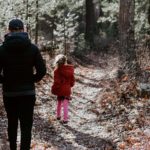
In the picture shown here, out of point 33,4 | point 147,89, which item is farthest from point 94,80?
point 147,89

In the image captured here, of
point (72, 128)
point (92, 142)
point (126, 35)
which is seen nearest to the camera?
point (92, 142)

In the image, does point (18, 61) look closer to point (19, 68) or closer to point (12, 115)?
point (19, 68)

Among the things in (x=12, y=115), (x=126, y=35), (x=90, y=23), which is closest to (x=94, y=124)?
(x=12, y=115)

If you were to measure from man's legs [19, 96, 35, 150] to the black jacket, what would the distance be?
109 millimetres

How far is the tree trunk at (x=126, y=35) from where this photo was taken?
49.0 feet

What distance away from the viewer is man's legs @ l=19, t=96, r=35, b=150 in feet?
23.2

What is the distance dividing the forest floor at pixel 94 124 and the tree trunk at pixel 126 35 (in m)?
0.90

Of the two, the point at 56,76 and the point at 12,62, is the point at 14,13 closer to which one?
the point at 56,76

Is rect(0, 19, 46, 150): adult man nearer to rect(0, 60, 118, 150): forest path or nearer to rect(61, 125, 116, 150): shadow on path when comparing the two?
rect(0, 60, 118, 150): forest path

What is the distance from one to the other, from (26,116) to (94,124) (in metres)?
4.38

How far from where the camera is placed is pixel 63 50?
80.9 ft

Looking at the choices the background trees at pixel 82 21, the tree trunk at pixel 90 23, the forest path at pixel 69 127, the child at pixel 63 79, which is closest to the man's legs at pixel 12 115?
the forest path at pixel 69 127

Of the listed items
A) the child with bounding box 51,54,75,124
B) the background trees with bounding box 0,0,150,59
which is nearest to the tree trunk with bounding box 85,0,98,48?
the background trees with bounding box 0,0,150,59

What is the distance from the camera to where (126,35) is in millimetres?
15258
